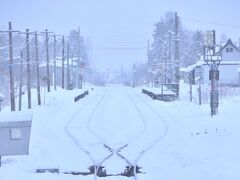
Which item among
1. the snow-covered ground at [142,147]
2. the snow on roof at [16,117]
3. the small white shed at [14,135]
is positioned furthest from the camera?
the snow on roof at [16,117]

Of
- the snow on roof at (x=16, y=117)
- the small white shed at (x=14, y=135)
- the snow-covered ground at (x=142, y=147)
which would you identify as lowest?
the snow-covered ground at (x=142, y=147)

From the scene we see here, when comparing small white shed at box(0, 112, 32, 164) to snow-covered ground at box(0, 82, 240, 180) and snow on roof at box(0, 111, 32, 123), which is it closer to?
snow on roof at box(0, 111, 32, 123)

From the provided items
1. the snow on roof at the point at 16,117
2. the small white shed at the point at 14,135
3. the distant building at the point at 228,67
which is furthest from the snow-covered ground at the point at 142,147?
the distant building at the point at 228,67

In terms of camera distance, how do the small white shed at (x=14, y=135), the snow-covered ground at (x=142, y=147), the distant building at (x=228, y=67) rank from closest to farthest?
the snow-covered ground at (x=142, y=147), the small white shed at (x=14, y=135), the distant building at (x=228, y=67)

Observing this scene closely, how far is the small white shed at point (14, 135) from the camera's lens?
48.7 ft

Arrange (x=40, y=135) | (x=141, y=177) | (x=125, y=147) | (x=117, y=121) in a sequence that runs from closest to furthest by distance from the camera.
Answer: (x=141, y=177) < (x=125, y=147) < (x=40, y=135) < (x=117, y=121)

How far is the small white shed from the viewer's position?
14.8 metres

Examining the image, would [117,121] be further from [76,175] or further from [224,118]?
[76,175]

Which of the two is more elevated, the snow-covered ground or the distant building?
the distant building

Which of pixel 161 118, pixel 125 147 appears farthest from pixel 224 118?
pixel 125 147

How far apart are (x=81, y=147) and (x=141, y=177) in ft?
18.7

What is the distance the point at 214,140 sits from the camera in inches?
733

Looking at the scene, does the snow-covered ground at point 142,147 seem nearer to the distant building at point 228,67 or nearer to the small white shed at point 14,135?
the small white shed at point 14,135

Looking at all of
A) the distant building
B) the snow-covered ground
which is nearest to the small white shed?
the snow-covered ground
